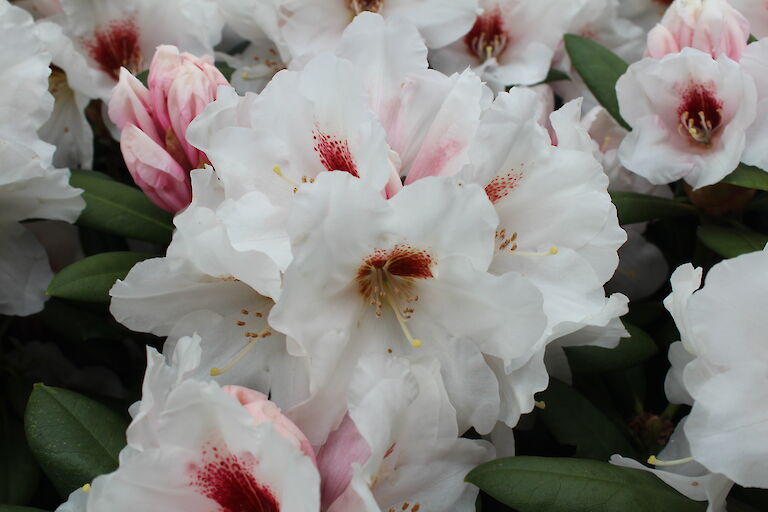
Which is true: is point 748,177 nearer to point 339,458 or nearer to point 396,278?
point 396,278

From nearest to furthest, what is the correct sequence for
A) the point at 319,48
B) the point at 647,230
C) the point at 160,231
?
the point at 160,231
the point at 319,48
the point at 647,230

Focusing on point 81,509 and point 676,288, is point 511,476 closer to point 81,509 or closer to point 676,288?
point 676,288

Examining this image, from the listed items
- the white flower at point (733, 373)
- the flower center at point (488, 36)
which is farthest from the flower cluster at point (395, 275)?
the flower center at point (488, 36)

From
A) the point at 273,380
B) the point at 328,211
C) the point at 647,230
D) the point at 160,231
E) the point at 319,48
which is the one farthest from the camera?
the point at 647,230

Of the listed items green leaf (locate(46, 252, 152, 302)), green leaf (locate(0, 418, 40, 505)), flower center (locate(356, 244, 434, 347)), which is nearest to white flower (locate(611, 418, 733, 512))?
flower center (locate(356, 244, 434, 347))

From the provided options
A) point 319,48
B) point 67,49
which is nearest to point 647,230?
point 319,48

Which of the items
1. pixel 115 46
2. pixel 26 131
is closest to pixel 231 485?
pixel 26 131

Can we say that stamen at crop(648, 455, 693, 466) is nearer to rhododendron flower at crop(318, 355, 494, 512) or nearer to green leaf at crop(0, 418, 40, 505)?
rhododendron flower at crop(318, 355, 494, 512)
